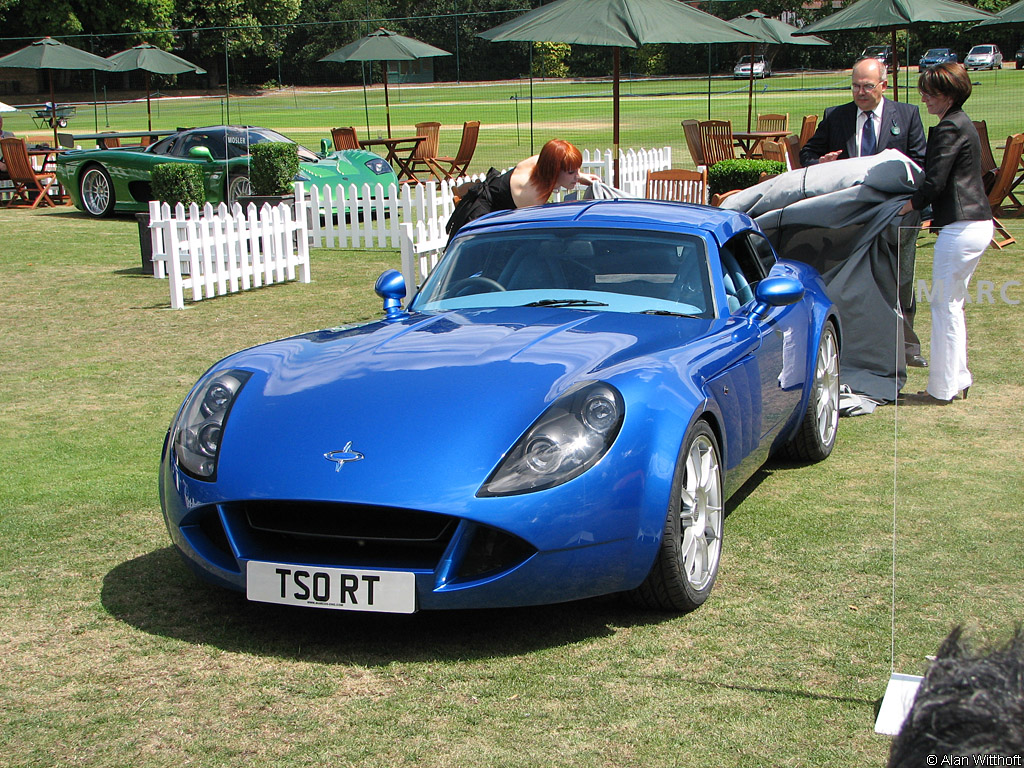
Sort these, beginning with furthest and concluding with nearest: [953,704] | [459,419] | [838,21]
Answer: [838,21], [459,419], [953,704]

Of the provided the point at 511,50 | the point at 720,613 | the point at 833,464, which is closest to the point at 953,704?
the point at 720,613

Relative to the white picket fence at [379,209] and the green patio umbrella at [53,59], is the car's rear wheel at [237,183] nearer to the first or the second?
the white picket fence at [379,209]

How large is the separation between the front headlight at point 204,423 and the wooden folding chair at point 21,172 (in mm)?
18345

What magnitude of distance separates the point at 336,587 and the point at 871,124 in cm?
620

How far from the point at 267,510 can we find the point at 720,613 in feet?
5.46

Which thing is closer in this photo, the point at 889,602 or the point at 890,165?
the point at 889,602

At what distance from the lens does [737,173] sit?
1478 cm

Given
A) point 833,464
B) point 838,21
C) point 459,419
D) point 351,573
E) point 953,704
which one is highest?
point 838,21

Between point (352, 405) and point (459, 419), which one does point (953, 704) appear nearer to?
point (459, 419)

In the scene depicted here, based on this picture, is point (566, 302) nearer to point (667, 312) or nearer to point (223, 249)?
point (667, 312)

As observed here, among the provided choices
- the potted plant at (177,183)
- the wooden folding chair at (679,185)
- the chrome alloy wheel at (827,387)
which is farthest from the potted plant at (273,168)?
the chrome alloy wheel at (827,387)

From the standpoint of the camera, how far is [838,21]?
65.2 ft

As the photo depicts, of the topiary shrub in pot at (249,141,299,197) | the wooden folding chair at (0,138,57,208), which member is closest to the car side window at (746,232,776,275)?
the topiary shrub in pot at (249,141,299,197)

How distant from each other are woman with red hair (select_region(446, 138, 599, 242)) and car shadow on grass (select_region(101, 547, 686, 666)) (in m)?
3.91
